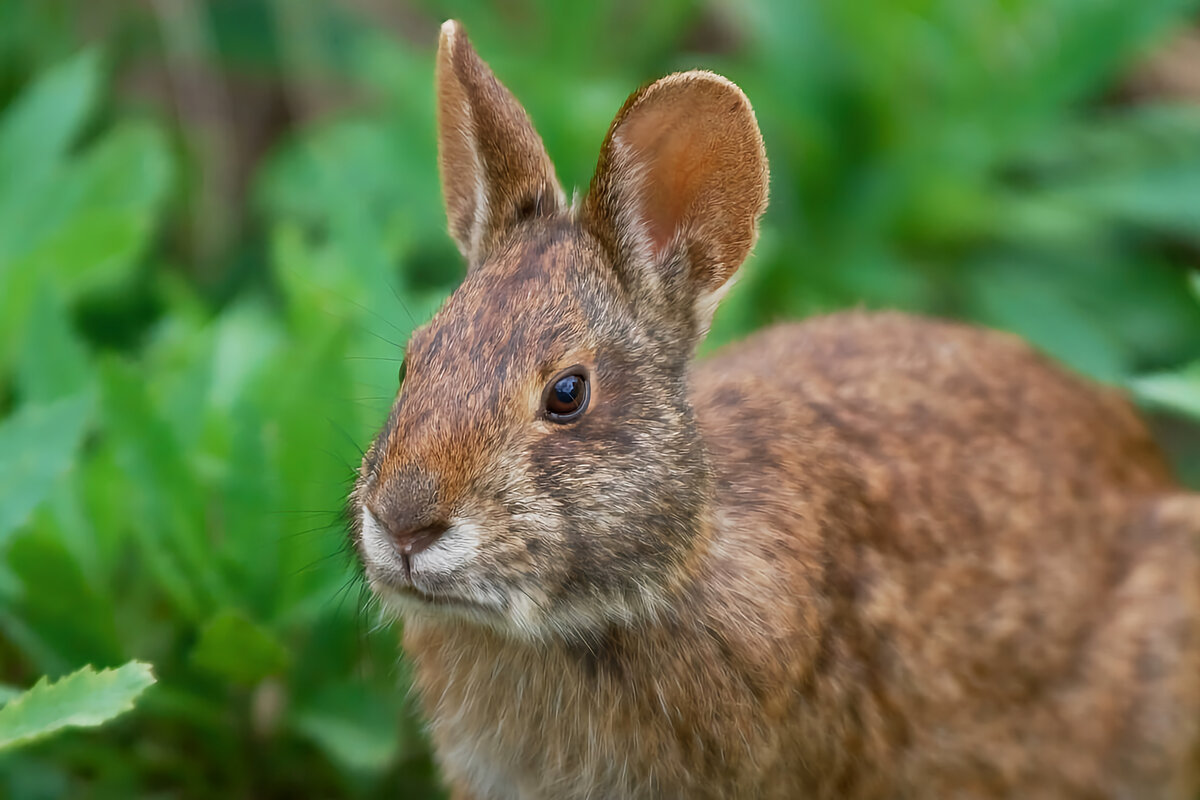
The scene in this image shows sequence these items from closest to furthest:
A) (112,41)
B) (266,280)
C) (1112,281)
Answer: (1112,281), (266,280), (112,41)

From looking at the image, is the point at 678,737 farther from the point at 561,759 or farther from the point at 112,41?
the point at 112,41

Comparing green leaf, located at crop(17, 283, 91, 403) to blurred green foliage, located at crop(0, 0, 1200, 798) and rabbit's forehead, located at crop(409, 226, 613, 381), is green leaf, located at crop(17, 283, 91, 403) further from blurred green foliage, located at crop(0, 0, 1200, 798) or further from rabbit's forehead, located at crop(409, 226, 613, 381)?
rabbit's forehead, located at crop(409, 226, 613, 381)

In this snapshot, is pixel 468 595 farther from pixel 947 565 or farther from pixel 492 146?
pixel 947 565

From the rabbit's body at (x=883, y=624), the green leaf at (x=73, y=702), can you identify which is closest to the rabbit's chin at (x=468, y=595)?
the rabbit's body at (x=883, y=624)

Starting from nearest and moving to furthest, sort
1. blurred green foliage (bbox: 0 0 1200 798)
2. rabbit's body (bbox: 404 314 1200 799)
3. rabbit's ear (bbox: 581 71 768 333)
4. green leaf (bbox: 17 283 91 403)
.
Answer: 1. rabbit's ear (bbox: 581 71 768 333)
2. rabbit's body (bbox: 404 314 1200 799)
3. blurred green foliage (bbox: 0 0 1200 798)
4. green leaf (bbox: 17 283 91 403)

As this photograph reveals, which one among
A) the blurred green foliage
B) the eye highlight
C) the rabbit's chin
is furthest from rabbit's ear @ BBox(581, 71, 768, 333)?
the blurred green foliage

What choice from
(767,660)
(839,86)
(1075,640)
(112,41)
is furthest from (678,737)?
(112,41)
